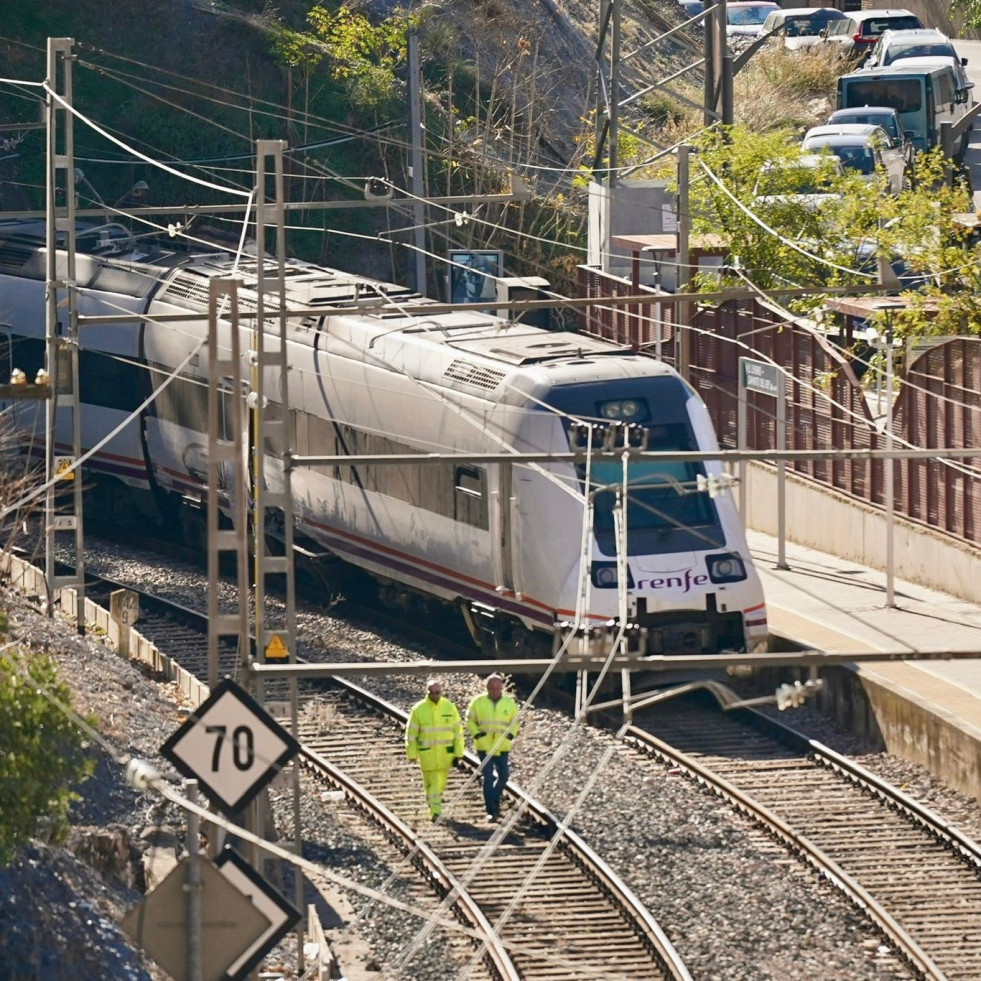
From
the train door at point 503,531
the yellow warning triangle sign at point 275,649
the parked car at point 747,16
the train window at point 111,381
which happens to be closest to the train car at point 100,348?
the train window at point 111,381

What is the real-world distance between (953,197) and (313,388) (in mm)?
9026

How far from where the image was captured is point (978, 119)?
55781 millimetres

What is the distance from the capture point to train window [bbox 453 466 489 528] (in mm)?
19453

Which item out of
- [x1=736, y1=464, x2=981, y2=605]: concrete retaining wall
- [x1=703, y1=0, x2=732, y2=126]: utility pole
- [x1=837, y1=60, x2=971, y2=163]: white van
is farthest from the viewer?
[x1=837, y1=60, x2=971, y2=163]: white van

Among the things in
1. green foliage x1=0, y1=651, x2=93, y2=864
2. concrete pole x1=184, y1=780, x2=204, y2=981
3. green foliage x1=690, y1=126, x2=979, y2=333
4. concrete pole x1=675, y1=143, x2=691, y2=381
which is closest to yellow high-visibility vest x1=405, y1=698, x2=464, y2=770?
green foliage x1=0, y1=651, x2=93, y2=864

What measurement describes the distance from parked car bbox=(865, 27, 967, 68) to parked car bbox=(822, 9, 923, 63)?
7.76ft

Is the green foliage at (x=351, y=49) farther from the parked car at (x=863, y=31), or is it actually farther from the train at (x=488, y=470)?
the train at (x=488, y=470)

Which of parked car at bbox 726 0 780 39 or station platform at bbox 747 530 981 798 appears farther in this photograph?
parked car at bbox 726 0 780 39

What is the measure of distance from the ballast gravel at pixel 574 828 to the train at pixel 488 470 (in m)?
1.32

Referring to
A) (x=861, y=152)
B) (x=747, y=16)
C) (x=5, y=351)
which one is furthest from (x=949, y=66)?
(x=5, y=351)

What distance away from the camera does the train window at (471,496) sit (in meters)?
19.5

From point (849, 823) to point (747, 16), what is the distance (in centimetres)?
4716

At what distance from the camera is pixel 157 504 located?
Answer: 27.2 meters

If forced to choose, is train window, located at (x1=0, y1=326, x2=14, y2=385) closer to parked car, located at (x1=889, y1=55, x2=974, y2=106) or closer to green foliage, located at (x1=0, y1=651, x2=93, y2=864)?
green foliage, located at (x1=0, y1=651, x2=93, y2=864)
